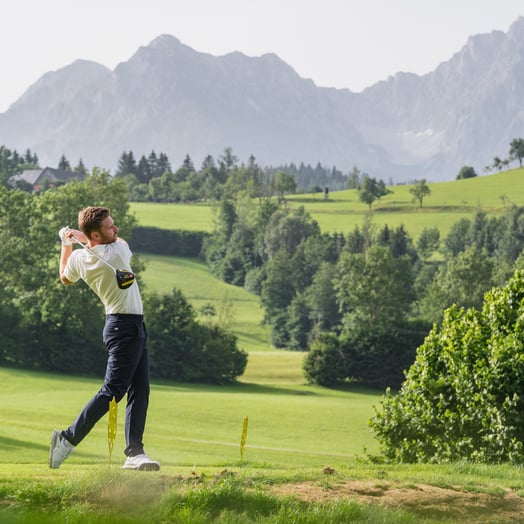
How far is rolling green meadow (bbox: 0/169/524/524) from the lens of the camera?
762 cm

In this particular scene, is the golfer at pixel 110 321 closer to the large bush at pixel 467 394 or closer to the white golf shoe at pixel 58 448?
the white golf shoe at pixel 58 448

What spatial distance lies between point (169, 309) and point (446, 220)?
9738 centimetres

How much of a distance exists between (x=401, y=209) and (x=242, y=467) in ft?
545

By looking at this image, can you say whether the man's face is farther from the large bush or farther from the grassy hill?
the grassy hill

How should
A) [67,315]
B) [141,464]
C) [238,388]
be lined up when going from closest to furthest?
[141,464]
[238,388]
[67,315]

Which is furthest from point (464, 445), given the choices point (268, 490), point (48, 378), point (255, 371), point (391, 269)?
point (391, 269)

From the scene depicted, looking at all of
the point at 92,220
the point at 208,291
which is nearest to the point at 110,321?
the point at 92,220

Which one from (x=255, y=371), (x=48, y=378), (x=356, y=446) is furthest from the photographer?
(x=255, y=371)

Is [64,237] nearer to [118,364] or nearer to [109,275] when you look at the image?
[109,275]

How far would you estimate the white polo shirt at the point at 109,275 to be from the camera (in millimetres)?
9391

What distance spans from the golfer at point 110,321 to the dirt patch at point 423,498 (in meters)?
1.86

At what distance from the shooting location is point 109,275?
939 cm

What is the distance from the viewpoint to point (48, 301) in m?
74.7

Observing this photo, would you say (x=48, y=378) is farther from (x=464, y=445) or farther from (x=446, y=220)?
(x=446, y=220)
